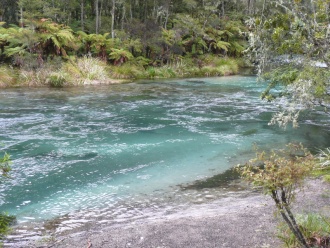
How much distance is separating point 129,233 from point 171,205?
154cm

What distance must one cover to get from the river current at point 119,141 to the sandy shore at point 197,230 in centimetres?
86

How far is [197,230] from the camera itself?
185 inches

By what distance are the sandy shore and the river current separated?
860mm

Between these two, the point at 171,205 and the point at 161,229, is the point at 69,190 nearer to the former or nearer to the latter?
the point at 171,205

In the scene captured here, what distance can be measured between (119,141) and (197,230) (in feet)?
19.4

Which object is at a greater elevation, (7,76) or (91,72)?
(91,72)

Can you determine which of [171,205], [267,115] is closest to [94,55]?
[267,115]

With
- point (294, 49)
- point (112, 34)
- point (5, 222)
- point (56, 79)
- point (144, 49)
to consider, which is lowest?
point (5, 222)

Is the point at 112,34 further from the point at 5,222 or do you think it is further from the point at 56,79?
the point at 5,222

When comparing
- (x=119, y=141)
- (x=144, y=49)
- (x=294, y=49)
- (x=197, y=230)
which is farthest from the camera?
(x=144, y=49)

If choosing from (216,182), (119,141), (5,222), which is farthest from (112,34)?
(5,222)

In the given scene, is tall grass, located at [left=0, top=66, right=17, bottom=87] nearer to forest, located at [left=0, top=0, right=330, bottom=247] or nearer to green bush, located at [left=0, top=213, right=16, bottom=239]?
forest, located at [left=0, top=0, right=330, bottom=247]

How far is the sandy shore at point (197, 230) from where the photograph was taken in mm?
4367

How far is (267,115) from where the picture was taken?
14.0 meters
